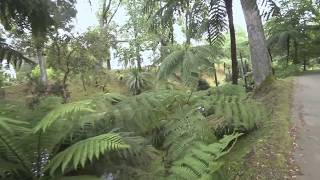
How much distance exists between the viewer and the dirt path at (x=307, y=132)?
5.25 meters

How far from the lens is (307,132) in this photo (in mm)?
6688

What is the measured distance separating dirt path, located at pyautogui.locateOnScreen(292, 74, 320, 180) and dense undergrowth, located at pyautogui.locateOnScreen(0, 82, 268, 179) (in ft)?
3.91

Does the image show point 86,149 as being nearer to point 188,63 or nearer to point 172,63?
point 188,63

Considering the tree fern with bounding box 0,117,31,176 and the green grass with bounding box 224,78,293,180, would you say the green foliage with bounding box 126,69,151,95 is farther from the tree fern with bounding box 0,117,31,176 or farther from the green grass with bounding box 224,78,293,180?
the tree fern with bounding box 0,117,31,176

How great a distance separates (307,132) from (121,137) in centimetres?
434

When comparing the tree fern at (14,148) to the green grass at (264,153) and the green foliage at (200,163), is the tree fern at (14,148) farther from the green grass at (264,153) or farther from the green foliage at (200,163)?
the green grass at (264,153)

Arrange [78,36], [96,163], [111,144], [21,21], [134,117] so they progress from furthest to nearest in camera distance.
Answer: [78,36] → [21,21] → [134,117] → [96,163] → [111,144]

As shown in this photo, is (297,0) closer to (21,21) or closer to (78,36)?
(78,36)

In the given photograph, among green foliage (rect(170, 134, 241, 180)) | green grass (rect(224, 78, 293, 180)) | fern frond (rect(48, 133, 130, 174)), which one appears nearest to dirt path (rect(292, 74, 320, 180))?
green grass (rect(224, 78, 293, 180))

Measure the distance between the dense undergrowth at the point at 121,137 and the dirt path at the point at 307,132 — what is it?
1191 millimetres

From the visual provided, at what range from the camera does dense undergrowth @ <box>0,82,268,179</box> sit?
9.55 ft

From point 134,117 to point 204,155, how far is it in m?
0.84

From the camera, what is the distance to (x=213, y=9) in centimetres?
955

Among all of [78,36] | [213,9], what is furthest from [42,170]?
[78,36]
